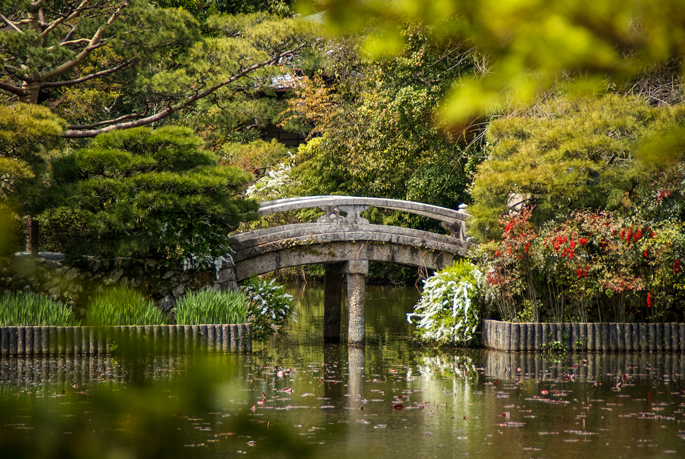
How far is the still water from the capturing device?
6.39 feet

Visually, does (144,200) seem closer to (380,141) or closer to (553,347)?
(553,347)

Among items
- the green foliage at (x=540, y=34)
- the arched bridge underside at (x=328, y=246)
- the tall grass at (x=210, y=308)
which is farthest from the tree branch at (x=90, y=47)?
the green foliage at (x=540, y=34)

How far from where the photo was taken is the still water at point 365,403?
1.95m

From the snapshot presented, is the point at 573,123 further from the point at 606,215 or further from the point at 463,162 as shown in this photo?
the point at 463,162

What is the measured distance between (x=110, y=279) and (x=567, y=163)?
6.86 m

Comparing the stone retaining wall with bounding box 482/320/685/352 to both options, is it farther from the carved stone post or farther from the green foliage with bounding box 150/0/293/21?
the green foliage with bounding box 150/0/293/21

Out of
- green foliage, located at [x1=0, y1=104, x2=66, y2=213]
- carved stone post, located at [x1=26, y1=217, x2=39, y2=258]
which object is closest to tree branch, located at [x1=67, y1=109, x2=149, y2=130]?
carved stone post, located at [x1=26, y1=217, x2=39, y2=258]

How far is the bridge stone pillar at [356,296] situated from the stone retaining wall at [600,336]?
93.3 inches

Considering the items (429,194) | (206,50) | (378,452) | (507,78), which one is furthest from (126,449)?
(429,194)

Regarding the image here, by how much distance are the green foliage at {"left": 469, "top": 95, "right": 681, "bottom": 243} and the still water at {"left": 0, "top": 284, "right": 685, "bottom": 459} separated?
2.23 metres

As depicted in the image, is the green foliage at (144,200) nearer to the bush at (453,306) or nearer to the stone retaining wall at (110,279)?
the stone retaining wall at (110,279)

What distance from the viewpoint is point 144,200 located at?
11.6 m

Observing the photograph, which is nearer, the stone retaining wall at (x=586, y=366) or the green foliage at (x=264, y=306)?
the stone retaining wall at (x=586, y=366)

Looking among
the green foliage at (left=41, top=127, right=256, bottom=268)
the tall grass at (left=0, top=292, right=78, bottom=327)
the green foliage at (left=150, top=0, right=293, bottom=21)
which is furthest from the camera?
the green foliage at (left=150, top=0, right=293, bottom=21)
